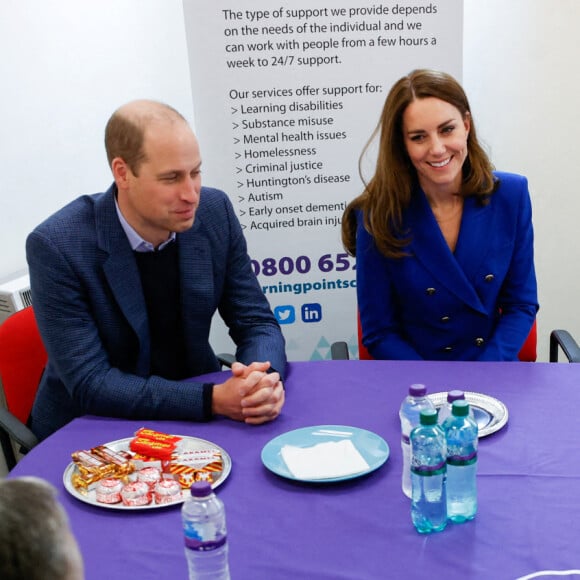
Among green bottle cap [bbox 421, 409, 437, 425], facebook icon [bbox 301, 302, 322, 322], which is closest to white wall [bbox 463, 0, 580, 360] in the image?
facebook icon [bbox 301, 302, 322, 322]

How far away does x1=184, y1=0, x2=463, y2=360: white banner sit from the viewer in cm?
297

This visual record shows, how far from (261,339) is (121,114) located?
0.78m

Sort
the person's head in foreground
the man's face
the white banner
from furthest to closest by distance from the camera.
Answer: the white banner → the man's face → the person's head in foreground

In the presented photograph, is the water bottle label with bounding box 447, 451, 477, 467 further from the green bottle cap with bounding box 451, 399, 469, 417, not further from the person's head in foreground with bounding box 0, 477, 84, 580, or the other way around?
the person's head in foreground with bounding box 0, 477, 84, 580

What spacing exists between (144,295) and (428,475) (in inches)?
45.0

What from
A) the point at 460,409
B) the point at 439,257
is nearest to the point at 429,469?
the point at 460,409

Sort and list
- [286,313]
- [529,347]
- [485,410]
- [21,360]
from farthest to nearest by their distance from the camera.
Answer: [286,313] → [529,347] → [21,360] → [485,410]

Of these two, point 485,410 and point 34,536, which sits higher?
point 34,536

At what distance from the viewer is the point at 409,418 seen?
1.51 meters

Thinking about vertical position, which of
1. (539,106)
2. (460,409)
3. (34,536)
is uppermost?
(34,536)

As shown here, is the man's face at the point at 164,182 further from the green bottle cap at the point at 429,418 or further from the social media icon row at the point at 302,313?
the social media icon row at the point at 302,313

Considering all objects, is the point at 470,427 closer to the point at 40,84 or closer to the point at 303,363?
the point at 303,363

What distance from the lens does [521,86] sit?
3697mm

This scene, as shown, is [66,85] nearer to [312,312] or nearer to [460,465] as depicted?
[312,312]
